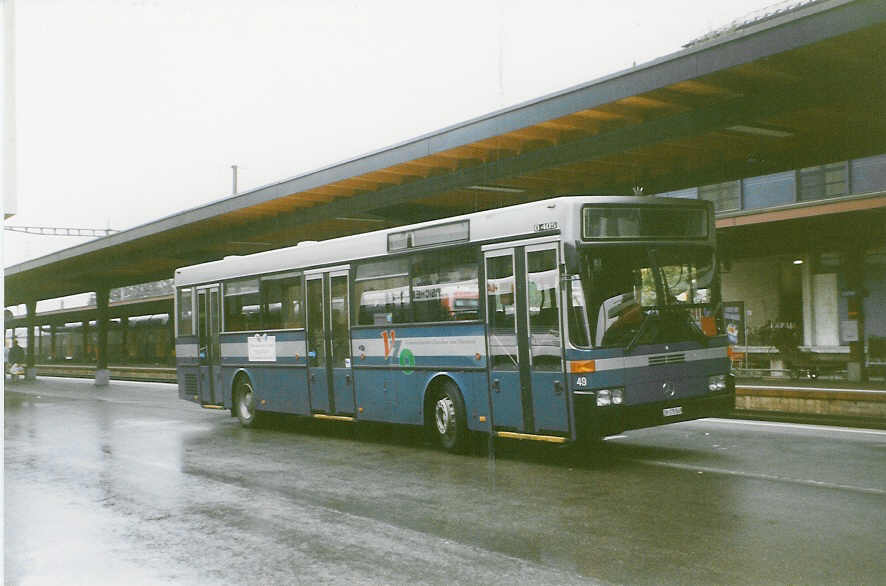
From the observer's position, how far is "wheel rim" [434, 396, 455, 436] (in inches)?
466

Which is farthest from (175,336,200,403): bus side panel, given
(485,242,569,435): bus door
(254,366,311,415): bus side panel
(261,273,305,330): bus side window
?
(485,242,569,435): bus door

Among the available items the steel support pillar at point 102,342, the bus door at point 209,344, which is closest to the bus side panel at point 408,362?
the bus door at point 209,344

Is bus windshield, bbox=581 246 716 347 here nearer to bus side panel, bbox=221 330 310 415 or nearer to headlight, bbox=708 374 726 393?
headlight, bbox=708 374 726 393

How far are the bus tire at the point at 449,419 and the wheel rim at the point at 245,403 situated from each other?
528 centimetres

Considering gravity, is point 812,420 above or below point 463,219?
below

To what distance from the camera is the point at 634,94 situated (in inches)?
463

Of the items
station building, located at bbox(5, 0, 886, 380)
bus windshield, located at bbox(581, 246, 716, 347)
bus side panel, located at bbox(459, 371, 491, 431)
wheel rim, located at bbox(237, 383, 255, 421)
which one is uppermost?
station building, located at bbox(5, 0, 886, 380)

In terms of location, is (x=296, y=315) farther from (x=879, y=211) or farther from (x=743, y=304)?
(x=743, y=304)

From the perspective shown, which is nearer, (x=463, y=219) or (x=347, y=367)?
(x=463, y=219)

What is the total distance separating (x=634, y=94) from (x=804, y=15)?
2.61 m

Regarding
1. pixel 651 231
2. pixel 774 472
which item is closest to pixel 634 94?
pixel 651 231

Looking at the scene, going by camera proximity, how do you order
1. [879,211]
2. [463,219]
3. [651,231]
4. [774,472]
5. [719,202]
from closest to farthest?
[774,472] < [651,231] < [463,219] < [879,211] < [719,202]

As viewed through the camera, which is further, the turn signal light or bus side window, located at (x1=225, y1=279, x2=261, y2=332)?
bus side window, located at (x1=225, y1=279, x2=261, y2=332)

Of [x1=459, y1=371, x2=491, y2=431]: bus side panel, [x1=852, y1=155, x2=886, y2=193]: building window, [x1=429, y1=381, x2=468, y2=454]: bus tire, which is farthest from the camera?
[x1=852, y1=155, x2=886, y2=193]: building window
